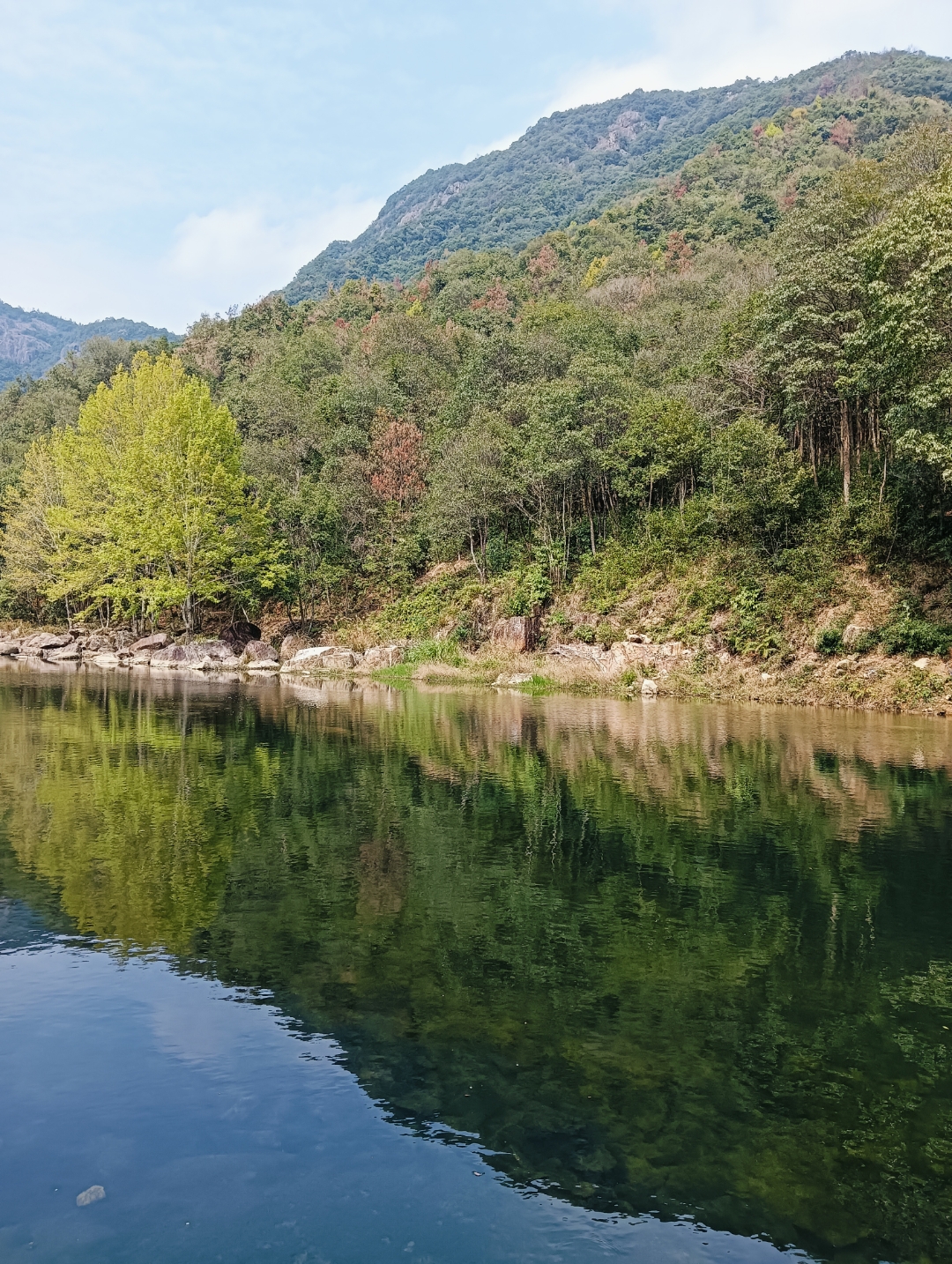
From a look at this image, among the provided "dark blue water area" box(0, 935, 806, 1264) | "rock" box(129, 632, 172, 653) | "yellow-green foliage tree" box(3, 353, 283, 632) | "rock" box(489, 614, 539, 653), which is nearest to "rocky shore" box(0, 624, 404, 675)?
"rock" box(129, 632, 172, 653)

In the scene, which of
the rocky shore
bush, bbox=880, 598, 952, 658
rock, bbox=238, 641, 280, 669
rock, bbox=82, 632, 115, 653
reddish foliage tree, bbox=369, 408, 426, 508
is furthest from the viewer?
rock, bbox=82, 632, 115, 653

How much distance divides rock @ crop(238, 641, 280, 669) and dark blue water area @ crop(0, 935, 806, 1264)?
1760 inches

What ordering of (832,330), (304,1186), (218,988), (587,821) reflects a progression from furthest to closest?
(832,330) → (587,821) → (218,988) → (304,1186)

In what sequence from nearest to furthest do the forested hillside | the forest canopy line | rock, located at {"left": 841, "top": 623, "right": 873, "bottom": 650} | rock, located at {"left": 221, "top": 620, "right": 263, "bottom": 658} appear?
rock, located at {"left": 841, "top": 623, "right": 873, "bottom": 650}, the forested hillside, the forest canopy line, rock, located at {"left": 221, "top": 620, "right": 263, "bottom": 658}

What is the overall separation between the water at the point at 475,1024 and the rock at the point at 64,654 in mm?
45149

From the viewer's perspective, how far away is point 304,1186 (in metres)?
5.94

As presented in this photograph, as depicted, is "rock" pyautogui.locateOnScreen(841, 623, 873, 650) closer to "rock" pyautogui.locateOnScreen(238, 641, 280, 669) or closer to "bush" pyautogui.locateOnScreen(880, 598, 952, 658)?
"bush" pyautogui.locateOnScreen(880, 598, 952, 658)

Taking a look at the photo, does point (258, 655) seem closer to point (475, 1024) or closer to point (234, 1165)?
point (475, 1024)

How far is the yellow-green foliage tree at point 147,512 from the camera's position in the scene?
54.9 m

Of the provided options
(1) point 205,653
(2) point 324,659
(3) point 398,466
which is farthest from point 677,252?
(1) point 205,653

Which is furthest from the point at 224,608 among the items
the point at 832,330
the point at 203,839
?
the point at 203,839

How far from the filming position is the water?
5691 millimetres

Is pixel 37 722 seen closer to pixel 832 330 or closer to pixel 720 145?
pixel 832 330

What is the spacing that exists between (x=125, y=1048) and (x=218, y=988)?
125cm
